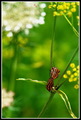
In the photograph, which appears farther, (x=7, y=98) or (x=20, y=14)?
(x=7, y=98)

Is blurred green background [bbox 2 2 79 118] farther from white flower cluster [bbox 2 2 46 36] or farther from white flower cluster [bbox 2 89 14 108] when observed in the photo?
white flower cluster [bbox 2 2 46 36]

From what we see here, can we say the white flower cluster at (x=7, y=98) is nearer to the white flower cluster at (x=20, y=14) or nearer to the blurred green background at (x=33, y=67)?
the blurred green background at (x=33, y=67)

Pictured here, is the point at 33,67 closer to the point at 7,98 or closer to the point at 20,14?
the point at 7,98

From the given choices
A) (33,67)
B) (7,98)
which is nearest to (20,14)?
(7,98)

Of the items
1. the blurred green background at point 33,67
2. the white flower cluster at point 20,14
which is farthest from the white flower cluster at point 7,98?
the white flower cluster at point 20,14

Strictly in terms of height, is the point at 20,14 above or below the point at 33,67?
above

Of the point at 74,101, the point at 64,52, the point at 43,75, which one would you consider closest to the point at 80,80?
the point at 74,101
